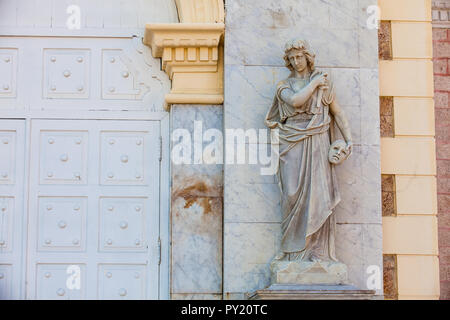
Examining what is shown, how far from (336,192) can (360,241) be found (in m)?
0.54

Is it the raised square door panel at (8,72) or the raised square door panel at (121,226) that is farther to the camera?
the raised square door panel at (8,72)


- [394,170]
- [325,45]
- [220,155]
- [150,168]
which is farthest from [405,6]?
[150,168]

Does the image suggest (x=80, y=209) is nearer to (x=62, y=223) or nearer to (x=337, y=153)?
(x=62, y=223)

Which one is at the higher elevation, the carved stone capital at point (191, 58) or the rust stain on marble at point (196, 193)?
the carved stone capital at point (191, 58)

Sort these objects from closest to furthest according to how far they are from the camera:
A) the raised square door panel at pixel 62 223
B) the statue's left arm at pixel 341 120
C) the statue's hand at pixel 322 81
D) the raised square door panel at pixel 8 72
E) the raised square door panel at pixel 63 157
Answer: the statue's hand at pixel 322 81 → the statue's left arm at pixel 341 120 → the raised square door panel at pixel 62 223 → the raised square door panel at pixel 63 157 → the raised square door panel at pixel 8 72

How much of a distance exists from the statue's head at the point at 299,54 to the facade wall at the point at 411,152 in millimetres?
894

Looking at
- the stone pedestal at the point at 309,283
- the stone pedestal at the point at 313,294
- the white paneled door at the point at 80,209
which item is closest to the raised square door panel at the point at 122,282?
the white paneled door at the point at 80,209

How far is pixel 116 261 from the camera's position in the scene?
8.40 metres

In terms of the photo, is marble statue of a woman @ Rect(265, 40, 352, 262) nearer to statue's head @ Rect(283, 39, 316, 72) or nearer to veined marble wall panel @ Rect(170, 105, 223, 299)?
statue's head @ Rect(283, 39, 316, 72)

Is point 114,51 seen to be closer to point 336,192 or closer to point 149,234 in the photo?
point 149,234

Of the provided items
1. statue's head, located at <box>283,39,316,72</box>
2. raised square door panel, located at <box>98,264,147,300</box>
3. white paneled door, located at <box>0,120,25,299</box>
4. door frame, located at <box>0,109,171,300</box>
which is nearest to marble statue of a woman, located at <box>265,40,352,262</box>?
statue's head, located at <box>283,39,316,72</box>

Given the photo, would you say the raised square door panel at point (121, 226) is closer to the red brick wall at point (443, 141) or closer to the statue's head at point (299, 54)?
the statue's head at point (299, 54)

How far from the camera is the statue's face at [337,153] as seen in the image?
796cm

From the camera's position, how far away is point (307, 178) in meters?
7.88
